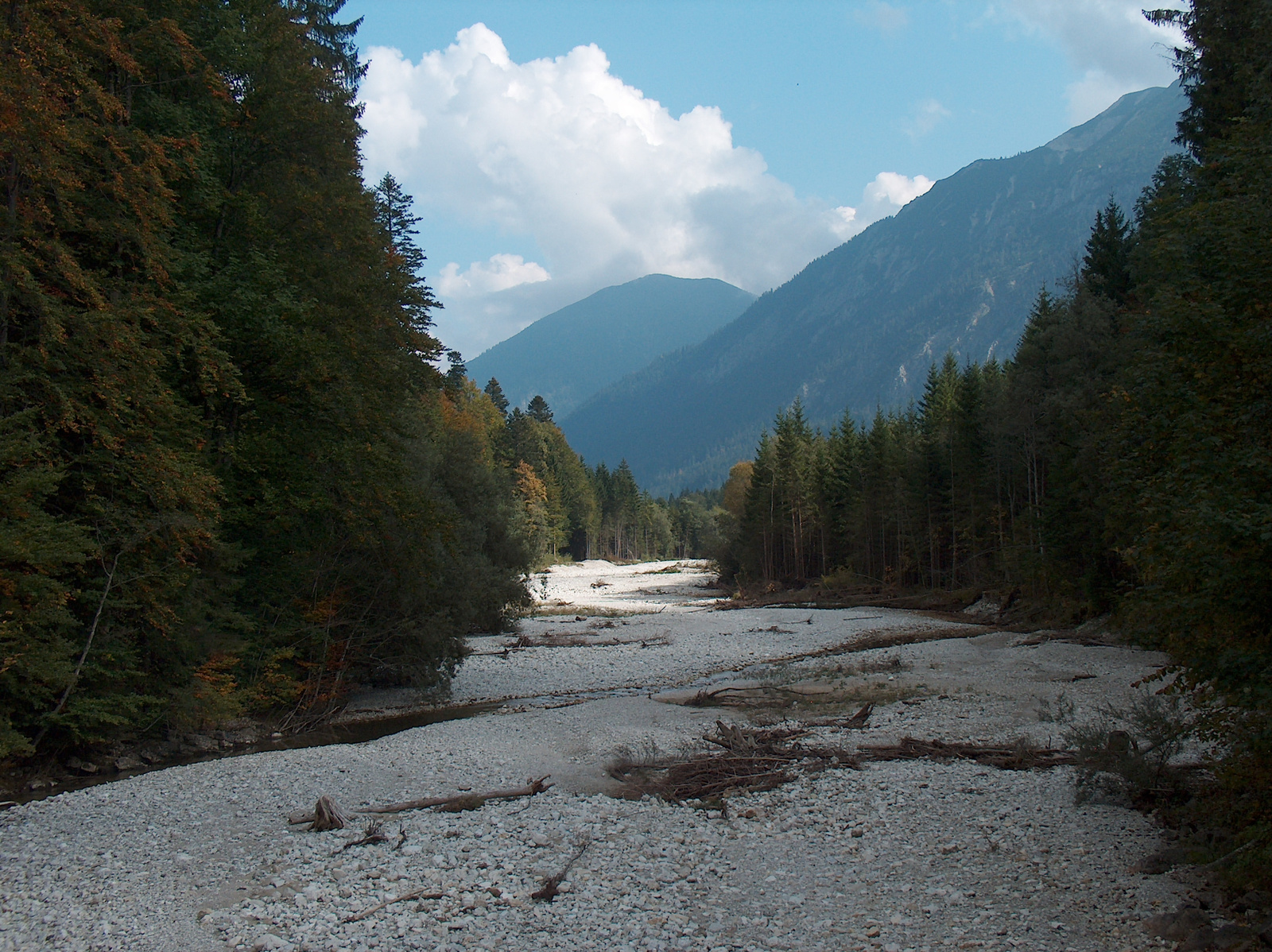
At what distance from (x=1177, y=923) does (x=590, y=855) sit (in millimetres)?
5614

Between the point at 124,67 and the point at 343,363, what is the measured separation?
6.70 meters

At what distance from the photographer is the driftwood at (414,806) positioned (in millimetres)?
10008

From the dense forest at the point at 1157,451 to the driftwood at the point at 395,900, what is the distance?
720 centimetres

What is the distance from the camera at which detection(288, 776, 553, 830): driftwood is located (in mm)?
10008

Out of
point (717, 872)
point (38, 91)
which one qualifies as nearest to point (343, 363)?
point (38, 91)

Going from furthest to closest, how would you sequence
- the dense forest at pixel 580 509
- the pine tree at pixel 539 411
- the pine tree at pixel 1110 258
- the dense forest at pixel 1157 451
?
the pine tree at pixel 539 411, the dense forest at pixel 580 509, the pine tree at pixel 1110 258, the dense forest at pixel 1157 451

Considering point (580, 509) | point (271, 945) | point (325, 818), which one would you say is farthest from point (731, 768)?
point (580, 509)

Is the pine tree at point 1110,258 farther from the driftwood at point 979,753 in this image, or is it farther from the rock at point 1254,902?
the rock at point 1254,902

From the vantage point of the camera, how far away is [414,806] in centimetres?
1079

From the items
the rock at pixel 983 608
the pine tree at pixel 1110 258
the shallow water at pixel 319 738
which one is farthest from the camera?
the rock at pixel 983 608

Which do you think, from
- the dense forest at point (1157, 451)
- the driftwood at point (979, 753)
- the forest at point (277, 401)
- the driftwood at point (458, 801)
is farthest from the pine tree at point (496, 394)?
the driftwood at point (979, 753)

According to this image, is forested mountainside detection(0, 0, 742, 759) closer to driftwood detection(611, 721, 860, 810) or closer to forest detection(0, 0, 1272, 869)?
forest detection(0, 0, 1272, 869)

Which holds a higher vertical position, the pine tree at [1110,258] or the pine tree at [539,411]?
the pine tree at [539,411]

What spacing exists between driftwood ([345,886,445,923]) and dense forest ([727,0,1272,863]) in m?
7.20
